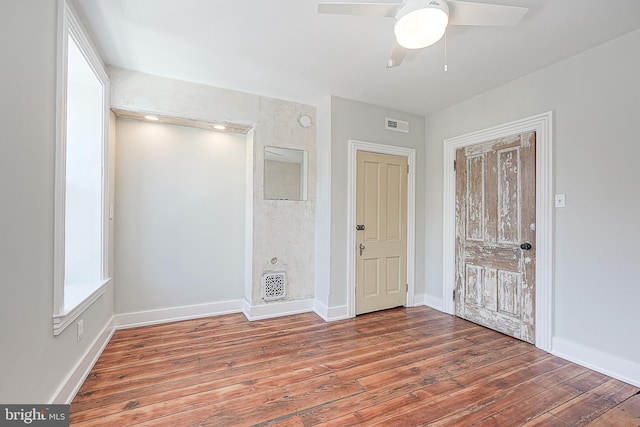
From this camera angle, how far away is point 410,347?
262cm

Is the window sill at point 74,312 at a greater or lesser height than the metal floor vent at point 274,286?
greater

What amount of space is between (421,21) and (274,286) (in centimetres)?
294

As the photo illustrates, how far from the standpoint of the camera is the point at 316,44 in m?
2.30

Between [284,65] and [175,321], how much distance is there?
9.98 ft

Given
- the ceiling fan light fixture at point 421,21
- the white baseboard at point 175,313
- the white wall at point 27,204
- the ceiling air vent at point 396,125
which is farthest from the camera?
the ceiling air vent at point 396,125

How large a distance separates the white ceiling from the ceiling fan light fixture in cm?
46

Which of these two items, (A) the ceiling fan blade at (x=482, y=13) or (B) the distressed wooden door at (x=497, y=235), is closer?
(A) the ceiling fan blade at (x=482, y=13)

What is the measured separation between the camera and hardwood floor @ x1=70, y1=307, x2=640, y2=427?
169 cm

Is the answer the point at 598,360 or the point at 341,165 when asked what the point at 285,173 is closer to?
the point at 341,165

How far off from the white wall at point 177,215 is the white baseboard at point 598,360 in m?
3.39

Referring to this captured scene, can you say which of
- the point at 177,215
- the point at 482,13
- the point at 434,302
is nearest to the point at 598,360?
the point at 434,302

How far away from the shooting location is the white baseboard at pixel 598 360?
2.06 m

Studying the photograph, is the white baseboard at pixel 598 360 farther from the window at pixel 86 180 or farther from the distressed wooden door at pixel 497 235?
the window at pixel 86 180

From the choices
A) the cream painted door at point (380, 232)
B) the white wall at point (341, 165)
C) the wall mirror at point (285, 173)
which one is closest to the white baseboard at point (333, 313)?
the white wall at point (341, 165)
